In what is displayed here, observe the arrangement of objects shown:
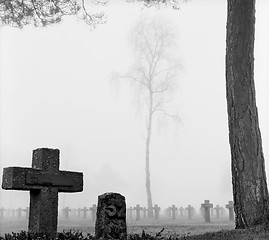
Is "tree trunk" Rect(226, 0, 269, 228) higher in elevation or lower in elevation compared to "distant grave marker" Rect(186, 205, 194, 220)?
higher

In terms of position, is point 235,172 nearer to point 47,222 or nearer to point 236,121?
point 236,121

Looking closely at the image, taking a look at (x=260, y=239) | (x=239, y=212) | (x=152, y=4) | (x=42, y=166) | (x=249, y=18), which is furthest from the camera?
(x=152, y=4)

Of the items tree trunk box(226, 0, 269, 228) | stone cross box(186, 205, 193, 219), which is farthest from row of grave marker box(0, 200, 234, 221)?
tree trunk box(226, 0, 269, 228)

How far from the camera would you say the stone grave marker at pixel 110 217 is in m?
7.41

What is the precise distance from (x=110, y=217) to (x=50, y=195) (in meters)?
1.16

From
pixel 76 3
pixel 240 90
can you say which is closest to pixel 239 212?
pixel 240 90

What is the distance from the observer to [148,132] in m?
23.2

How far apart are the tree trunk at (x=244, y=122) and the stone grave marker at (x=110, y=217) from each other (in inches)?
93.7

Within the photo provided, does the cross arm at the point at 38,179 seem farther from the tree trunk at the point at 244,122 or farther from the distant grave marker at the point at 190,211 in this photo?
the distant grave marker at the point at 190,211

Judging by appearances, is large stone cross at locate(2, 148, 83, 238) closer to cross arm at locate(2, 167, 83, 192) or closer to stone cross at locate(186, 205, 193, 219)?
cross arm at locate(2, 167, 83, 192)

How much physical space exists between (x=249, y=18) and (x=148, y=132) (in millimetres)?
14229

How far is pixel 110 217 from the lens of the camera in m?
7.52

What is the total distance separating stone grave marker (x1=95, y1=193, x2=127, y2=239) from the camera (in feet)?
24.3

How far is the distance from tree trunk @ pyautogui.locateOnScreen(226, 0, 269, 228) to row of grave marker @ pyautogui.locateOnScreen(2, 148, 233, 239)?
93.0 inches
